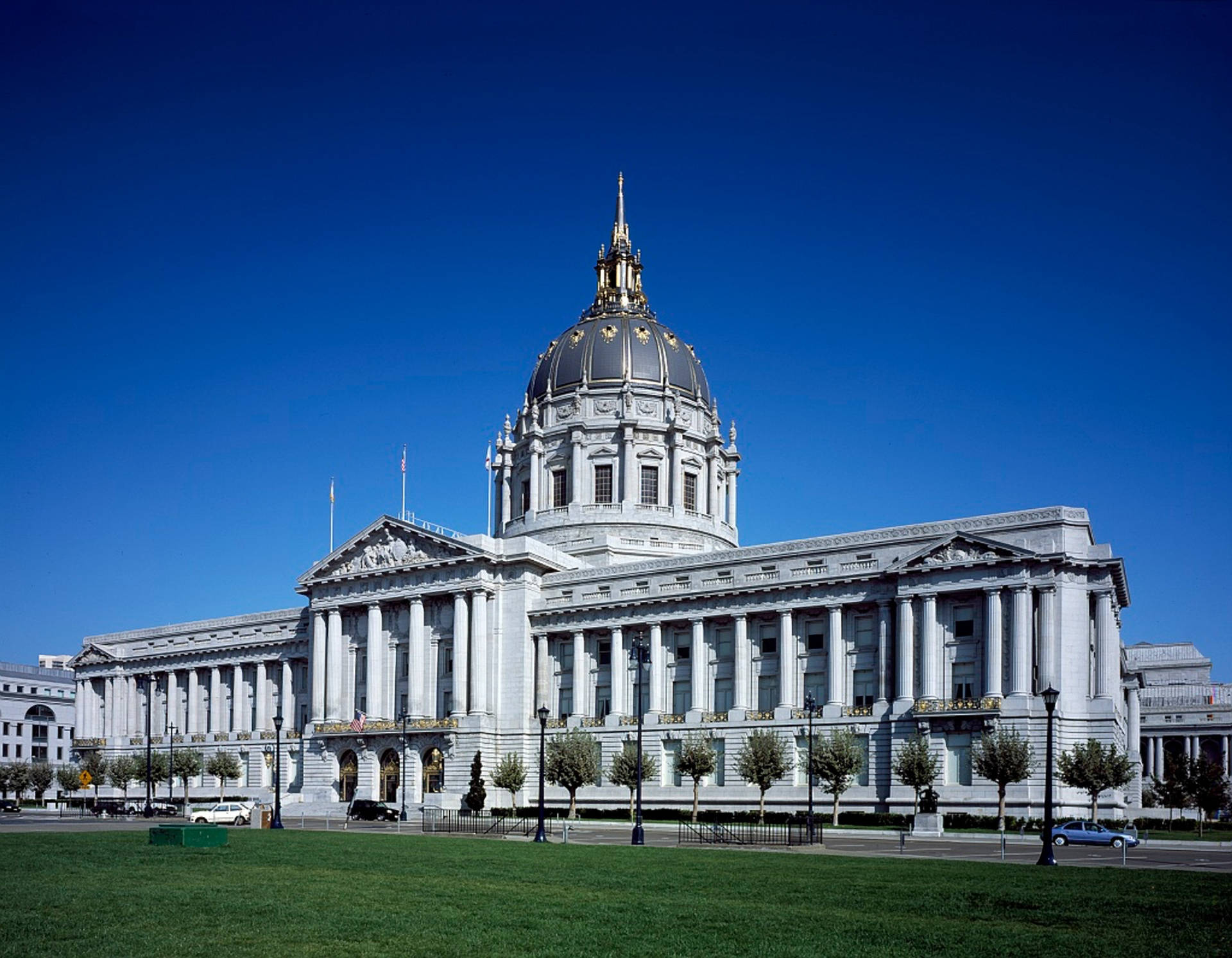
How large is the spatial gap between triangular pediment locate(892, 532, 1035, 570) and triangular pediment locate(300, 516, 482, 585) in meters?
34.3

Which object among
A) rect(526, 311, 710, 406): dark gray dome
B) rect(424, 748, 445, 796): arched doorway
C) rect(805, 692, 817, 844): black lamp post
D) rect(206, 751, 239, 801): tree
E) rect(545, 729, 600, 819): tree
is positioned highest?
rect(526, 311, 710, 406): dark gray dome

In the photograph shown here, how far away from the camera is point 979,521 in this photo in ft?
285

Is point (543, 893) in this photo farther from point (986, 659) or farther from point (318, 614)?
point (318, 614)

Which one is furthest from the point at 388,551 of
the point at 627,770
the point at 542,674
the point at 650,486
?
the point at 627,770

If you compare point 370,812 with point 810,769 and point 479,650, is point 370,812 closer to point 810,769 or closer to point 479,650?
point 479,650

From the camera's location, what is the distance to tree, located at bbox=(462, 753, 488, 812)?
94.0 meters

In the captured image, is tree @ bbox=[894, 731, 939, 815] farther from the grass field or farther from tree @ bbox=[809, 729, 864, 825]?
the grass field

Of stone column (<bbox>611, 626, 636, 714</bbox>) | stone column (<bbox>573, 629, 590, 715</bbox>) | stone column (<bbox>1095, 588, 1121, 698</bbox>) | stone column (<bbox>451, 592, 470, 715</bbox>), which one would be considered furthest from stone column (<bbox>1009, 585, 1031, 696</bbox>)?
stone column (<bbox>451, 592, 470, 715</bbox>)

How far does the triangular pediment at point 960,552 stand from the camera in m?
84.3

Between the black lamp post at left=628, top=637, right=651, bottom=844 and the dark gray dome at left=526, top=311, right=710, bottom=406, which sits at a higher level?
the dark gray dome at left=526, top=311, right=710, bottom=406

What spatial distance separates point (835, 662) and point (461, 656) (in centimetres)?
2939

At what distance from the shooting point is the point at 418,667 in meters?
107

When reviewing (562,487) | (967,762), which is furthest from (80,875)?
(562,487)

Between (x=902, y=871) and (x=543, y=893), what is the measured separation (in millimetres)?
12894
